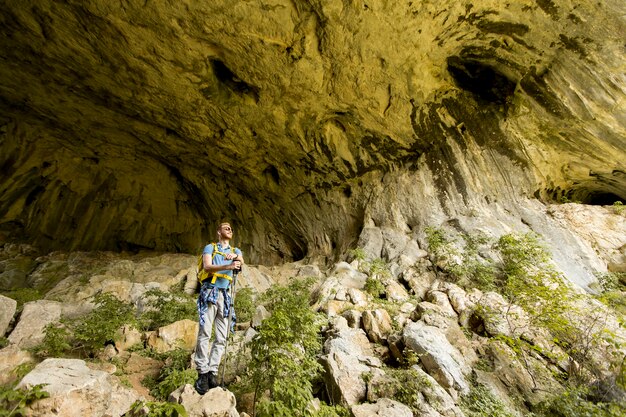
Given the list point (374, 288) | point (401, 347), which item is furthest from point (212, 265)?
point (374, 288)

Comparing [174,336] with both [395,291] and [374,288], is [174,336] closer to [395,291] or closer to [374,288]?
[374,288]

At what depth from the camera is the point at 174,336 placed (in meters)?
5.58

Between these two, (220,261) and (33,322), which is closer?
(220,261)

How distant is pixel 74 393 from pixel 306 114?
30.0ft

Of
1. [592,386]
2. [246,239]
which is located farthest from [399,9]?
[246,239]

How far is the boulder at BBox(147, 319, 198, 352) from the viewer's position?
5414mm

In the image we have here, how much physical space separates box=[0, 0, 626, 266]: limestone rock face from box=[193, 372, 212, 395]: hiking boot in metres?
7.50

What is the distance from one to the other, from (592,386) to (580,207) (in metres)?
7.42

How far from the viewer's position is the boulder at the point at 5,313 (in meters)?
5.29

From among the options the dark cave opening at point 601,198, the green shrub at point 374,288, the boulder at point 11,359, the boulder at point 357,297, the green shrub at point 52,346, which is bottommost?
the boulder at point 11,359

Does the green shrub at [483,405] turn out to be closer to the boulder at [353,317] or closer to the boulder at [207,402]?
the boulder at [353,317]

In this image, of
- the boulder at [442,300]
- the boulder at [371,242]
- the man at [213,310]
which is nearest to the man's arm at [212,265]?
the man at [213,310]

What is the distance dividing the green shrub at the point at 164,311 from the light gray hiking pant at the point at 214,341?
274cm

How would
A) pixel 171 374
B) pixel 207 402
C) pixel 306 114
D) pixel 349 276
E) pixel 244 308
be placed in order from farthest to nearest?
pixel 306 114, pixel 349 276, pixel 244 308, pixel 171 374, pixel 207 402
